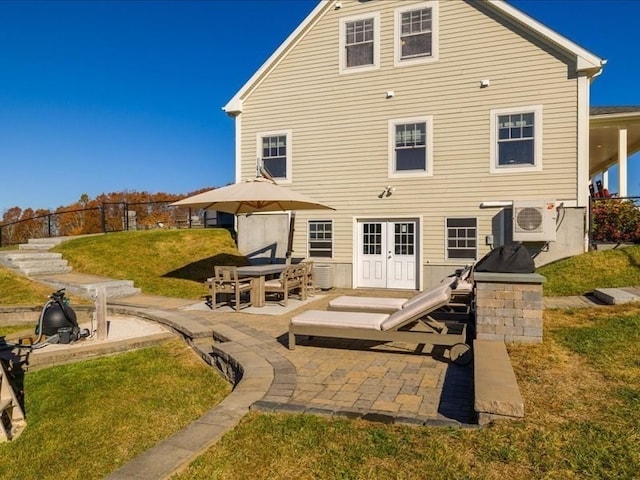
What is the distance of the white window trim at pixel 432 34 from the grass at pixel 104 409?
10570 millimetres

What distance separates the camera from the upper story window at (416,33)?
Result: 1254 centimetres

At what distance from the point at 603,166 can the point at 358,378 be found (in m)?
23.1

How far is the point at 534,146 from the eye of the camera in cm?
1155

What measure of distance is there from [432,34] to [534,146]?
4.47 metres

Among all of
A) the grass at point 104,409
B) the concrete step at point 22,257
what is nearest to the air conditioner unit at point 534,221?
the grass at point 104,409

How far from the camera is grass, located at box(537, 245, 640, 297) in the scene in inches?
397

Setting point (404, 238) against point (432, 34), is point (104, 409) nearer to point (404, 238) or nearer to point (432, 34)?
point (404, 238)

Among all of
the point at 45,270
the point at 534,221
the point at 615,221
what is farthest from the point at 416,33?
the point at 45,270

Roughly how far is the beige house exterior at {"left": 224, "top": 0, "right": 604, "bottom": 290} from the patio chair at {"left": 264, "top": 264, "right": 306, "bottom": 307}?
3.42 meters

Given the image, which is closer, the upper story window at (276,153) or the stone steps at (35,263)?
the stone steps at (35,263)

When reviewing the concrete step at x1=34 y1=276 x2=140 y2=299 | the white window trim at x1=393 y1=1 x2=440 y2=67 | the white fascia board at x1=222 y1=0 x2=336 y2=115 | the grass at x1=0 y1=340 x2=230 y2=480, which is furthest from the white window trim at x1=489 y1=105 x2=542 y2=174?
the concrete step at x1=34 y1=276 x2=140 y2=299

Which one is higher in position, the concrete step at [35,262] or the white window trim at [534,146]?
the white window trim at [534,146]

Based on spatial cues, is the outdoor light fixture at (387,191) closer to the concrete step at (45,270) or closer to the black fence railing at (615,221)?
the black fence railing at (615,221)

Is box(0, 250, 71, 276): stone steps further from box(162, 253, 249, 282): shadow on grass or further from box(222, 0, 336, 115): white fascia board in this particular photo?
box(222, 0, 336, 115): white fascia board
